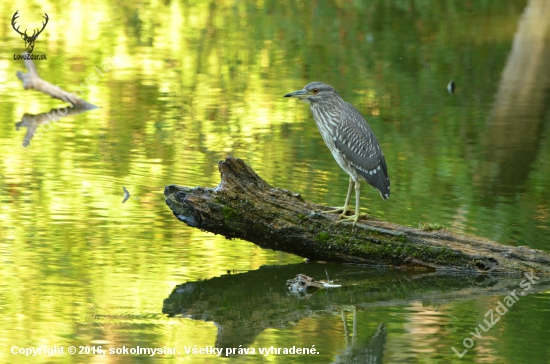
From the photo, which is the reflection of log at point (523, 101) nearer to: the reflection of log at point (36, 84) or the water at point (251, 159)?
the water at point (251, 159)

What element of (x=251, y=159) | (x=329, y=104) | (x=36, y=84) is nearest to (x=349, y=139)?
(x=329, y=104)

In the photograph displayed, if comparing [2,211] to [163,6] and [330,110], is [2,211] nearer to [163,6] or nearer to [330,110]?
[330,110]

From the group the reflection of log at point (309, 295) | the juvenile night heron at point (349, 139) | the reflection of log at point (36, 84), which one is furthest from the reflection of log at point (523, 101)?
the reflection of log at point (36, 84)

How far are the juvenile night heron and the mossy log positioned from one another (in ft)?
1.06

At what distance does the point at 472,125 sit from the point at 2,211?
8.82m

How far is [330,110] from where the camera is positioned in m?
9.95

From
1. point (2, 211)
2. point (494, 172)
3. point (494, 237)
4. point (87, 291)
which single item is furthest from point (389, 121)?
point (87, 291)

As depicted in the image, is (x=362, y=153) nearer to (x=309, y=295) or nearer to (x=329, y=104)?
(x=329, y=104)

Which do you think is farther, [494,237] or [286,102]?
[286,102]

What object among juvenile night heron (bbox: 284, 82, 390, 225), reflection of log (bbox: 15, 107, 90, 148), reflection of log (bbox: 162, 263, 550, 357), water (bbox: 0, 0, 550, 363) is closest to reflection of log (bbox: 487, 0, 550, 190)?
water (bbox: 0, 0, 550, 363)

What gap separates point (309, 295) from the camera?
901 cm

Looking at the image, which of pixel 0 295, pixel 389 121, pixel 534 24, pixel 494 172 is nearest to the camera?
pixel 0 295

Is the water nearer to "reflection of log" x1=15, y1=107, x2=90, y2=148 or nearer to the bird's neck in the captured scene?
"reflection of log" x1=15, y1=107, x2=90, y2=148

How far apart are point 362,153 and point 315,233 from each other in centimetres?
95
